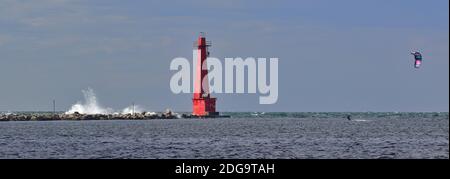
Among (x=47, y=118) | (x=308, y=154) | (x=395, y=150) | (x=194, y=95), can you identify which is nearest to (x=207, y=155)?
(x=308, y=154)

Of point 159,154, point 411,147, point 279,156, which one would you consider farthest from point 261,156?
point 411,147

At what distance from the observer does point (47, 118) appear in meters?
173

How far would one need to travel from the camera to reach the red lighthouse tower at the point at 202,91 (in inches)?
5704

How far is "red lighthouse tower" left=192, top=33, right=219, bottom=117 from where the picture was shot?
475 feet

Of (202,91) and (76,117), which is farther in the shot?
(76,117)

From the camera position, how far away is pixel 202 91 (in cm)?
→ 14750

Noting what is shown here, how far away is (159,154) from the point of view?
2021 inches

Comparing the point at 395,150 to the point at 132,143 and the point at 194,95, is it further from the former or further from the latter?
the point at 194,95
